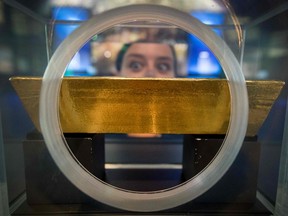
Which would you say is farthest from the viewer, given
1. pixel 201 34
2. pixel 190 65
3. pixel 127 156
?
pixel 190 65

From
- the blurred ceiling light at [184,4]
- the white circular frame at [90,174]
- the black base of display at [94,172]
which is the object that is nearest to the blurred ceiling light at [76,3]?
the blurred ceiling light at [184,4]

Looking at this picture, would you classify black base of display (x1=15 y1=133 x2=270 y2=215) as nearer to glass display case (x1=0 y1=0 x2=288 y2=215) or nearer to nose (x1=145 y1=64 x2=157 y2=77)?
glass display case (x1=0 y1=0 x2=288 y2=215)

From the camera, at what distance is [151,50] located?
104 centimetres

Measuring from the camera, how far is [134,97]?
508 mm

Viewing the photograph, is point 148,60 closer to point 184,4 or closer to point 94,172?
point 184,4

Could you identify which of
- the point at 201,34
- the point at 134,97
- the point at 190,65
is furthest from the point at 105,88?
the point at 190,65

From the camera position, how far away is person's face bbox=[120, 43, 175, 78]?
1.02 meters

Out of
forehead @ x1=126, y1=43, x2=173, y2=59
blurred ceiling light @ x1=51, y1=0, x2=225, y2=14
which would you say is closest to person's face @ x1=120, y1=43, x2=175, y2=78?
forehead @ x1=126, y1=43, x2=173, y2=59

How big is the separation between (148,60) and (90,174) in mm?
661

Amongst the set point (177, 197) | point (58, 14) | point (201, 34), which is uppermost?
point (58, 14)

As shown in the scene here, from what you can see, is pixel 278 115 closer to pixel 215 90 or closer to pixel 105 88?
pixel 215 90

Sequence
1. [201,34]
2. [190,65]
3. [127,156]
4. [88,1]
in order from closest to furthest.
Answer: [201,34]
[88,1]
[127,156]
[190,65]

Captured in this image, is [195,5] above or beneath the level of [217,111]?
above

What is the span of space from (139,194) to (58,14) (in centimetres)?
59
